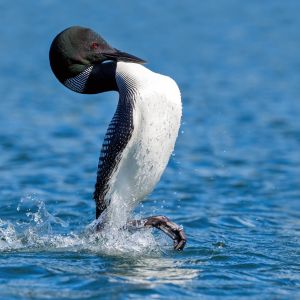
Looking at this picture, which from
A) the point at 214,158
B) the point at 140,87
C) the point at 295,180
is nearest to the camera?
the point at 140,87

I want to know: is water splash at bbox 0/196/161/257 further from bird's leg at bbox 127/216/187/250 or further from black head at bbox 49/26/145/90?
black head at bbox 49/26/145/90

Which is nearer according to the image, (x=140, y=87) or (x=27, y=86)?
(x=140, y=87)

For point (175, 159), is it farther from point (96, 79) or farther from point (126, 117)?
point (126, 117)

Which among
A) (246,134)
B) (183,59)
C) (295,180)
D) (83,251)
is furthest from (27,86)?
(83,251)

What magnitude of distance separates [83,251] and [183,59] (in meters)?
16.5

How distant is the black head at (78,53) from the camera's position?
9.55 meters

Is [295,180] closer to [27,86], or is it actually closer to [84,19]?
[27,86]

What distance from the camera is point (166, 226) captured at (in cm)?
971

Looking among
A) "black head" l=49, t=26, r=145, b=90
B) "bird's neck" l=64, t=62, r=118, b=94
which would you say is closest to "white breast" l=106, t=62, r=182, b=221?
"bird's neck" l=64, t=62, r=118, b=94

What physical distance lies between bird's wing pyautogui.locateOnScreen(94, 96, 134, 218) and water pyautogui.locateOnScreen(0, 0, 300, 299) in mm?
623

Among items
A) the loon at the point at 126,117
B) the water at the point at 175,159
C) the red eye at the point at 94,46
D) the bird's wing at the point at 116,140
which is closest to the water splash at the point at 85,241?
the water at the point at 175,159

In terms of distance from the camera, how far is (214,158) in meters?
15.9

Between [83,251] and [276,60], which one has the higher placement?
[276,60]

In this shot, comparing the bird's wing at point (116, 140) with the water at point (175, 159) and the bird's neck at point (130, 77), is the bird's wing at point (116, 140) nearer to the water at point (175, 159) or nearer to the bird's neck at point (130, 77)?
the bird's neck at point (130, 77)
